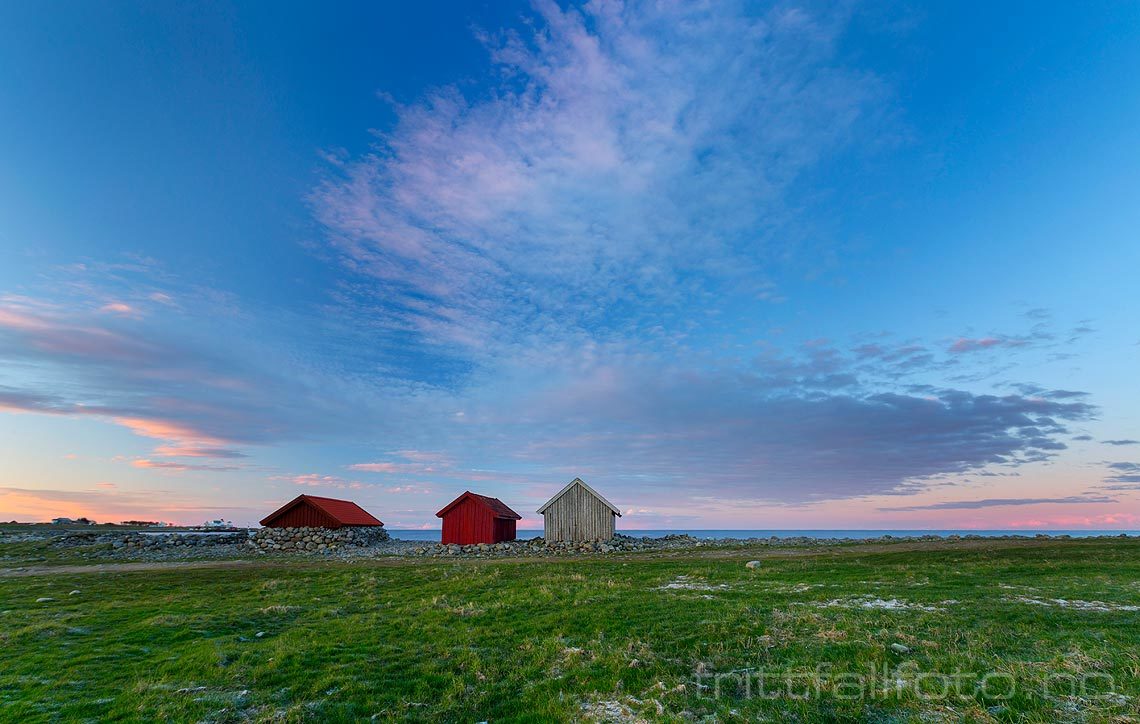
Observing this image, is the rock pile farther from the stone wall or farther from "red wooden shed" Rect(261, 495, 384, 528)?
"red wooden shed" Rect(261, 495, 384, 528)

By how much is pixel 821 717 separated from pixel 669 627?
23.0ft

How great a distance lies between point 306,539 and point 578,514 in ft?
102

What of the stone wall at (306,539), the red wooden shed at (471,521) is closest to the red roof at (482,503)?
the red wooden shed at (471,521)

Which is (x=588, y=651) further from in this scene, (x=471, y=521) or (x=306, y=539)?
(x=306, y=539)

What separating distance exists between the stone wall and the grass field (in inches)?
1277

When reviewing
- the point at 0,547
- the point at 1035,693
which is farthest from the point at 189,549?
the point at 1035,693

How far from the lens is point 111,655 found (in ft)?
46.1

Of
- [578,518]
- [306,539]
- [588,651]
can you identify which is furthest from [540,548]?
[588,651]

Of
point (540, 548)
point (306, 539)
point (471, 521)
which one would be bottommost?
point (540, 548)

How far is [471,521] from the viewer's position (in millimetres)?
63625

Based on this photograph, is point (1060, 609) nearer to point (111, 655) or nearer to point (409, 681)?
point (409, 681)

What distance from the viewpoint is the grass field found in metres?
10.3

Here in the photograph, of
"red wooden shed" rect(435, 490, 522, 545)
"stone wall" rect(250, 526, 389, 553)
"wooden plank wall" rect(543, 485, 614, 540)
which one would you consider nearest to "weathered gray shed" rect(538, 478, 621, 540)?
"wooden plank wall" rect(543, 485, 614, 540)

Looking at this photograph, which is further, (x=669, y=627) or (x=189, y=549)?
(x=189, y=549)
